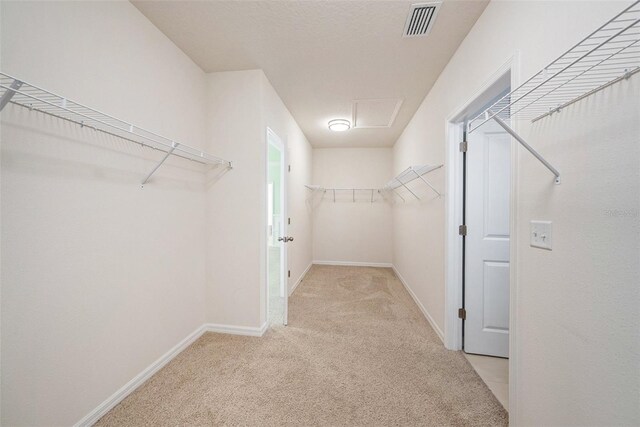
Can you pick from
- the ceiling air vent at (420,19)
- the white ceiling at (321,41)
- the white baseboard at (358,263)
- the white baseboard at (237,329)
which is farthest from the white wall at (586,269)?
the white baseboard at (358,263)

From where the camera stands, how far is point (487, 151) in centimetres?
197

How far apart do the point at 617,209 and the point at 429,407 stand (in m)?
1.42

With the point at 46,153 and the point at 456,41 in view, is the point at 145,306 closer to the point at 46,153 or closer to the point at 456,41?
the point at 46,153

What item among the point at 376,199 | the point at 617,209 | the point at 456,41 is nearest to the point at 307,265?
the point at 376,199

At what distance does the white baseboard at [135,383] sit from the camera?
53.3 inches

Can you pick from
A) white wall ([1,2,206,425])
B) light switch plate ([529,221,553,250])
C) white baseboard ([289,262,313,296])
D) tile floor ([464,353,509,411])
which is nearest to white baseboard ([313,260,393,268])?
white baseboard ([289,262,313,296])

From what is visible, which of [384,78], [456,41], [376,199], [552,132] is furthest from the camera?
[376,199]

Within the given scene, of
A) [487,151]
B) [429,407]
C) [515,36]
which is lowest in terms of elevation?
[429,407]

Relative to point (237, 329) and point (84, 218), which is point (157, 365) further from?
point (84, 218)

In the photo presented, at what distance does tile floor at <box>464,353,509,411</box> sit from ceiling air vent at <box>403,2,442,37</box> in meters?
2.54

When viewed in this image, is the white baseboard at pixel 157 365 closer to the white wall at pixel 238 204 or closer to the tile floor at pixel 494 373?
the white wall at pixel 238 204

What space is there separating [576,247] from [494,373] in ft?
4.52

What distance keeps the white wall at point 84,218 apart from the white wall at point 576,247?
90.2 inches

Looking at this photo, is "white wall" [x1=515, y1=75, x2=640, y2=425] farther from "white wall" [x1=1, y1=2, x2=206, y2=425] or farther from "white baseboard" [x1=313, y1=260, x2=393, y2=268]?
"white baseboard" [x1=313, y1=260, x2=393, y2=268]
